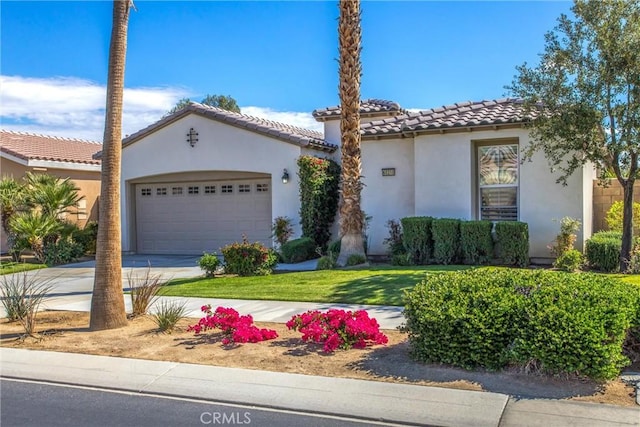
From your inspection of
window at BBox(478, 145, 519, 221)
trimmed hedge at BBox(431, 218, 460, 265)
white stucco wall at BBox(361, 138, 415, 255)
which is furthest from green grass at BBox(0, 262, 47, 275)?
window at BBox(478, 145, 519, 221)

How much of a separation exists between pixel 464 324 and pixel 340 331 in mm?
1810

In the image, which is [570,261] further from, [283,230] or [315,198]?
[283,230]

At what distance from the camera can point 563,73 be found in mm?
12250

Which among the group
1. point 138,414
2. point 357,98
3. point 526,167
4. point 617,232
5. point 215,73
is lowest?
point 138,414

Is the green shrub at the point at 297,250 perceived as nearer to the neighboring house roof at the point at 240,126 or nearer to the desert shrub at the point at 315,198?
the desert shrub at the point at 315,198

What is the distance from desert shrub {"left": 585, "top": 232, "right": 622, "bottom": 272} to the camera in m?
12.6

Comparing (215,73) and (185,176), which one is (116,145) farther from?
(185,176)

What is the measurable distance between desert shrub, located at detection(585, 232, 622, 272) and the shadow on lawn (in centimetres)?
789

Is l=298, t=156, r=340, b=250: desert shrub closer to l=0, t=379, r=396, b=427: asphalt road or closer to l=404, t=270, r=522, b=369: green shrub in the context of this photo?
l=404, t=270, r=522, b=369: green shrub

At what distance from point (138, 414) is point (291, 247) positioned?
10.6 m

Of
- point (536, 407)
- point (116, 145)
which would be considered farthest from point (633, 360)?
point (116, 145)

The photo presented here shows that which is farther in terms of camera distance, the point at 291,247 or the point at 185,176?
the point at 185,176

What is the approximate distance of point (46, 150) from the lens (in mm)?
22359

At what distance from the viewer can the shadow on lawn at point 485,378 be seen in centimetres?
546
